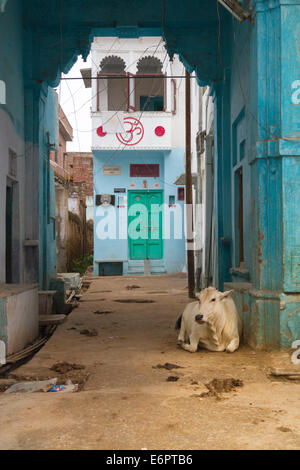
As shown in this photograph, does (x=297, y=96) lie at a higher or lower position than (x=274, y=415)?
higher

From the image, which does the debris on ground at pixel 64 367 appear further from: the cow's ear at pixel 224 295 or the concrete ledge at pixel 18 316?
the cow's ear at pixel 224 295

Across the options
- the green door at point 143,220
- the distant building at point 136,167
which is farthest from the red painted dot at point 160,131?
the green door at point 143,220

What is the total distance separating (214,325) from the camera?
5.52m

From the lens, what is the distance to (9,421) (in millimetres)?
3420

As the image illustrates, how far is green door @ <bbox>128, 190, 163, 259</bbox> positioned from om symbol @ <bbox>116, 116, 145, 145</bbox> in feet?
6.64

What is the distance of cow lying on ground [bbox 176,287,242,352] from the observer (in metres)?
5.54

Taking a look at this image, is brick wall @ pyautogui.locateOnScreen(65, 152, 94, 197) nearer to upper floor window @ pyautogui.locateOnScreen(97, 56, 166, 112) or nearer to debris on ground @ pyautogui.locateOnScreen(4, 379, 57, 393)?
upper floor window @ pyautogui.locateOnScreen(97, 56, 166, 112)

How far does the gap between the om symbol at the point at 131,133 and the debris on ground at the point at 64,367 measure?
1320 cm

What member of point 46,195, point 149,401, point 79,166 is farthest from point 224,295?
point 79,166

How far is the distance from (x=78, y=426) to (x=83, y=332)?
3918mm

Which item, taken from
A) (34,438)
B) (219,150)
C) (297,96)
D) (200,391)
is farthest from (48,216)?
(34,438)

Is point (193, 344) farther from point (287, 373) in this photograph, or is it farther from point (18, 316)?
point (18, 316)

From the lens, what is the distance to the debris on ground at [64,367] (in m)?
5.01
